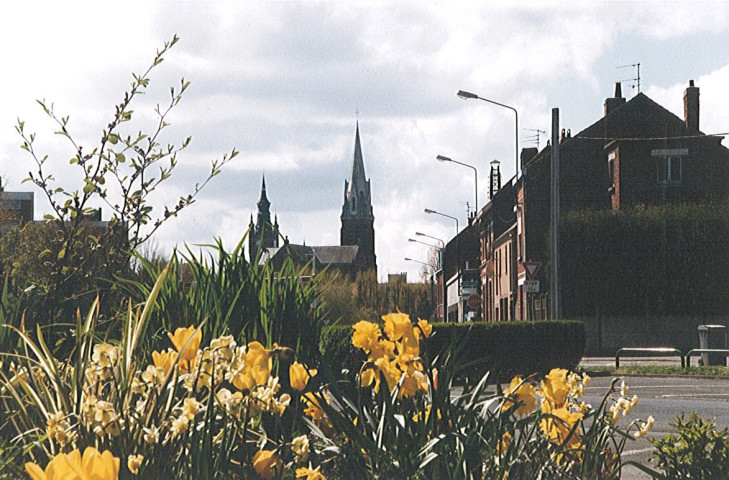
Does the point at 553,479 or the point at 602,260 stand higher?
the point at 602,260

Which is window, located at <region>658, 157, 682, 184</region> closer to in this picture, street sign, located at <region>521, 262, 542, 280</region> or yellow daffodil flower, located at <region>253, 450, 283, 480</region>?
street sign, located at <region>521, 262, 542, 280</region>

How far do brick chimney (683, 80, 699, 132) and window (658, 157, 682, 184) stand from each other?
7.96 feet

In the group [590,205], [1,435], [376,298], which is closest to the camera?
[1,435]

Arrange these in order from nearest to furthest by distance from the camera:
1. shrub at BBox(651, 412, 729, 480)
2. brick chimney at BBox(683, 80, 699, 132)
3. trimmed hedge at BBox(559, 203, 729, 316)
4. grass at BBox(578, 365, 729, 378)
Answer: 1. shrub at BBox(651, 412, 729, 480)
2. grass at BBox(578, 365, 729, 378)
3. trimmed hedge at BBox(559, 203, 729, 316)
4. brick chimney at BBox(683, 80, 699, 132)

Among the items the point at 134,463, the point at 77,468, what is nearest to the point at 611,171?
the point at 134,463

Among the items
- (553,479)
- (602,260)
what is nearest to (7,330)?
(553,479)

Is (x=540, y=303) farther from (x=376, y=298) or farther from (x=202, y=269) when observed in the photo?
(x=376, y=298)

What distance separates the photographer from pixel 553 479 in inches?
163

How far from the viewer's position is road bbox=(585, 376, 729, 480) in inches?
439

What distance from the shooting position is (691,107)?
50.9 meters

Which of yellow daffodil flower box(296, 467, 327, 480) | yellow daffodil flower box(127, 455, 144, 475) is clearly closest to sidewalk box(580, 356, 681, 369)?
yellow daffodil flower box(296, 467, 327, 480)

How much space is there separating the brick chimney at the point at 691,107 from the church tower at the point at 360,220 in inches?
5263

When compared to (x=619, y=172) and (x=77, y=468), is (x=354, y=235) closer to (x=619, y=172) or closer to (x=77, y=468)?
(x=619, y=172)

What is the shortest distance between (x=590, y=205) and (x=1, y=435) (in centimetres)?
4800
